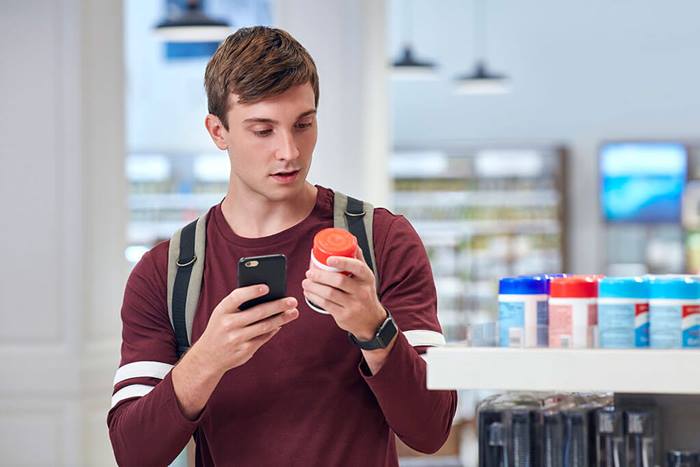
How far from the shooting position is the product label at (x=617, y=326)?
65.6 inches

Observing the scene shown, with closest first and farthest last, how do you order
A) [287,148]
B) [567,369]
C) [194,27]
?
[567,369] < [287,148] < [194,27]

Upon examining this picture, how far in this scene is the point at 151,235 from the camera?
41.1 feet

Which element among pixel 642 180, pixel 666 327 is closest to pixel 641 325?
pixel 666 327

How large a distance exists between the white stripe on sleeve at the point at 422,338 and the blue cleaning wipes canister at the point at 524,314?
1.00 feet

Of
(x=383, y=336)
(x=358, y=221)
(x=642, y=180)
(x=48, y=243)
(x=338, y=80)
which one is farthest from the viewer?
(x=642, y=180)

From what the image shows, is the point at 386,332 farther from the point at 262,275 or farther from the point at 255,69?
the point at 255,69

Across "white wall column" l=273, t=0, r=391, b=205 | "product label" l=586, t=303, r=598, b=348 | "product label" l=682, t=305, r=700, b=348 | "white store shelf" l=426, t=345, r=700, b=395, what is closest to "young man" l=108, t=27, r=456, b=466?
"white store shelf" l=426, t=345, r=700, b=395

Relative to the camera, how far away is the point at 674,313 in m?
1.66

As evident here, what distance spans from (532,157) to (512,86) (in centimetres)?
79

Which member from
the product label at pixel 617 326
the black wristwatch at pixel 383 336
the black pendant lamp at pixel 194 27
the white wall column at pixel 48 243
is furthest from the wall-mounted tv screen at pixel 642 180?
the product label at pixel 617 326

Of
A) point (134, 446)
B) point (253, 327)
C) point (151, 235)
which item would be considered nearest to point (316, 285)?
point (253, 327)

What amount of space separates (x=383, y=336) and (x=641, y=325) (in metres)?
0.39

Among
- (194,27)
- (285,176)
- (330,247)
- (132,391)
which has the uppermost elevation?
(194,27)

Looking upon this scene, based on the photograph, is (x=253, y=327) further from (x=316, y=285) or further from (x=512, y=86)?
(x=512, y=86)
